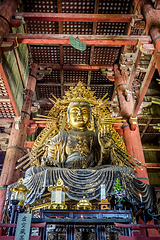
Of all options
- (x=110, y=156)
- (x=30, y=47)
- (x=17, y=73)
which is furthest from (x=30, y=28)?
(x=110, y=156)

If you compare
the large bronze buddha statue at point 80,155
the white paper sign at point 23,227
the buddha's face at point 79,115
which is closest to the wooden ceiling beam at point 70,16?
the large bronze buddha statue at point 80,155

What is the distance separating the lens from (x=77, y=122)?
15.1ft

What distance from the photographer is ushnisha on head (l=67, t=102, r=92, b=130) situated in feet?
15.1

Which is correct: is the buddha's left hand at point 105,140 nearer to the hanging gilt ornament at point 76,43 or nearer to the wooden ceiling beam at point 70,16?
the hanging gilt ornament at point 76,43

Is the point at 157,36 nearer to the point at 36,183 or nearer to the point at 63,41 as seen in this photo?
the point at 63,41

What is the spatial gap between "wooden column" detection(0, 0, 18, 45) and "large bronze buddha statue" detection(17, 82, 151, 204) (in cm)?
196

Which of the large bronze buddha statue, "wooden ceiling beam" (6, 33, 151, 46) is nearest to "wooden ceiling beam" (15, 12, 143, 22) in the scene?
"wooden ceiling beam" (6, 33, 151, 46)

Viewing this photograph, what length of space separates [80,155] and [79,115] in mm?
895

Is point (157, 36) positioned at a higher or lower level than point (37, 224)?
higher

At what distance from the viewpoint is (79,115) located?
4578mm

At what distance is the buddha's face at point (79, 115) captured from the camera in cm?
460

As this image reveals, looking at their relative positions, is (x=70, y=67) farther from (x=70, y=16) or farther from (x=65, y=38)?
(x=65, y=38)

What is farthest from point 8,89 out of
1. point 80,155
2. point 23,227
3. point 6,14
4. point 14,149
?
point 23,227

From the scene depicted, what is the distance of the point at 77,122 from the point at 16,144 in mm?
1767
